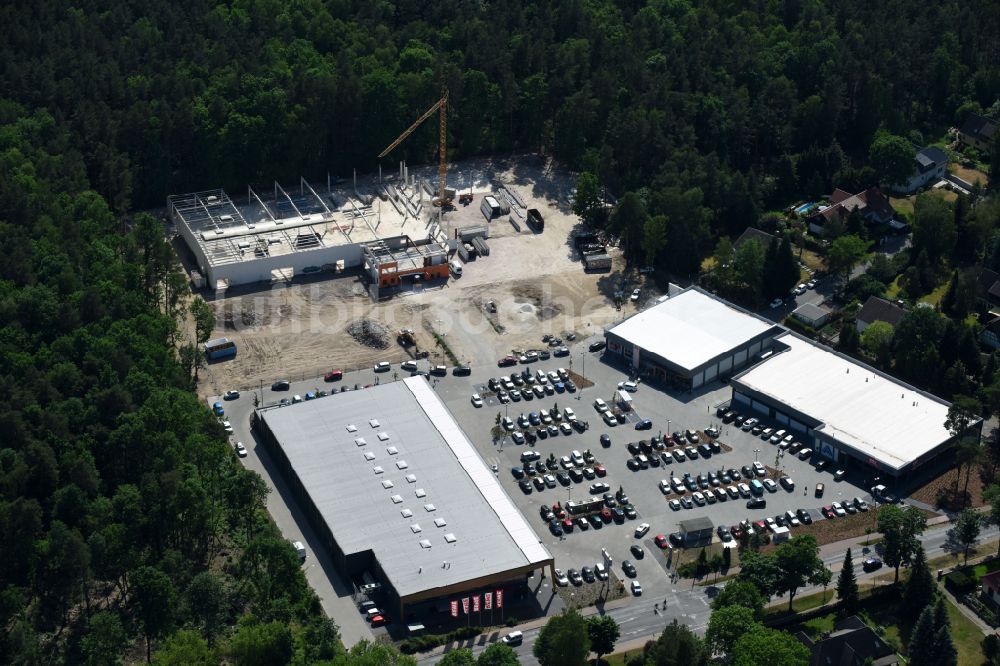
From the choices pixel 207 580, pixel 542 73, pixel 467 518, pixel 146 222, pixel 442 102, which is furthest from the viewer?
pixel 542 73

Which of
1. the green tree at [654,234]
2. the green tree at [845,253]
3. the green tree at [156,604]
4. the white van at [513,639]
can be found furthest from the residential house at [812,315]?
the green tree at [156,604]

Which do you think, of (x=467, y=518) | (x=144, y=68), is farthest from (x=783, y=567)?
(x=144, y=68)

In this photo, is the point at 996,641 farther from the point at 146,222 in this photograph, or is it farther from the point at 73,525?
the point at 146,222

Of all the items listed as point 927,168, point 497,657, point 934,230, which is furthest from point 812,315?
point 497,657

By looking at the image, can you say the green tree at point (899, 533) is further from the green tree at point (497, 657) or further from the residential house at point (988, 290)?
the residential house at point (988, 290)

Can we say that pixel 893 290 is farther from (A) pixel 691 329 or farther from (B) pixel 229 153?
(B) pixel 229 153

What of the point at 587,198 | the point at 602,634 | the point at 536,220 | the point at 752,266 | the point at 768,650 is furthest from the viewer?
the point at 536,220

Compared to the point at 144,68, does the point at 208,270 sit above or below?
below
